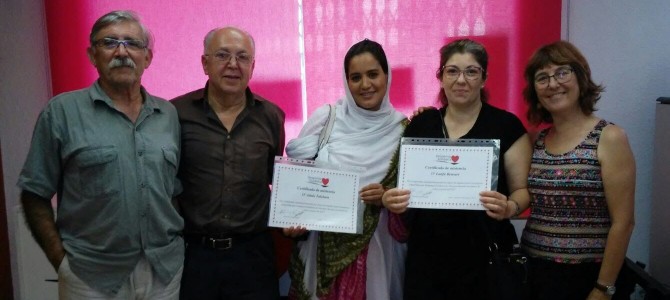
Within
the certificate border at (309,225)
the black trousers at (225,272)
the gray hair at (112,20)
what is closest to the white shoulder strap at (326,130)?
the certificate border at (309,225)

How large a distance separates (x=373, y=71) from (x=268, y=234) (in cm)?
85

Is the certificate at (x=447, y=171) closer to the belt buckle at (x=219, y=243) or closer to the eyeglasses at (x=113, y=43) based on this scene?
the belt buckle at (x=219, y=243)

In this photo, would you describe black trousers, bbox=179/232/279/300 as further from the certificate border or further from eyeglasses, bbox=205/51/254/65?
eyeglasses, bbox=205/51/254/65

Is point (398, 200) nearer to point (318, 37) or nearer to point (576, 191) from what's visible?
point (576, 191)

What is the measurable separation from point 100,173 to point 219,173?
0.44 m

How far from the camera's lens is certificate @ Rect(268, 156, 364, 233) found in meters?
1.88

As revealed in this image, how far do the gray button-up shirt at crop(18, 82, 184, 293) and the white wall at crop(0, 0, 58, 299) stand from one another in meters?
1.29

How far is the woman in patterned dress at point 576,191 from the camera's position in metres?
1.65

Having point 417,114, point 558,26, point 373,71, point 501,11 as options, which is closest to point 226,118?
point 373,71

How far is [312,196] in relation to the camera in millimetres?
1881

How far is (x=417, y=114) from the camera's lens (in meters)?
2.00

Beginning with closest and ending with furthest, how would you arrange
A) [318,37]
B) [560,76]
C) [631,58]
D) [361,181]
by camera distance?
1. [560,76]
2. [361,181]
3. [631,58]
4. [318,37]

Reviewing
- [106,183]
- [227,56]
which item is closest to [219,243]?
[106,183]

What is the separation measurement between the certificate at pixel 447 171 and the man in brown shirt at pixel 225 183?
2.06 ft
